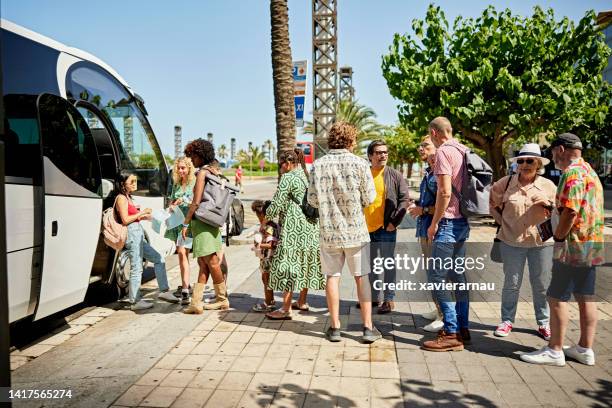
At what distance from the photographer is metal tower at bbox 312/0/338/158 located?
63.1 feet

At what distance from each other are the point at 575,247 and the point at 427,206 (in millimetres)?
1462

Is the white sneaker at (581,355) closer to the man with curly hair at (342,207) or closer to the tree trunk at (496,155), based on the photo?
the man with curly hair at (342,207)

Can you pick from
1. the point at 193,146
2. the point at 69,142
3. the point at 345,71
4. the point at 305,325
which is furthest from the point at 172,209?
the point at 345,71

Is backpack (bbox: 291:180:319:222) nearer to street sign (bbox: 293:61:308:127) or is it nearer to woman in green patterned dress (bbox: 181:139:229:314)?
woman in green patterned dress (bbox: 181:139:229:314)

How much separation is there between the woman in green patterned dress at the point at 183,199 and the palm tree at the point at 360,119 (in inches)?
1427

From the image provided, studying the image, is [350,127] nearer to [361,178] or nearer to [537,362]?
[361,178]

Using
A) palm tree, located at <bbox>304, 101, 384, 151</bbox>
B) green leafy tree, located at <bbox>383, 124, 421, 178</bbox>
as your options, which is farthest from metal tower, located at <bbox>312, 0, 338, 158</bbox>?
green leafy tree, located at <bbox>383, 124, 421, 178</bbox>

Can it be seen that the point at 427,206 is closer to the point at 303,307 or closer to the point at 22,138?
the point at 303,307

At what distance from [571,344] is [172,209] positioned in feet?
14.7

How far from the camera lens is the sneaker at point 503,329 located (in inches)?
200

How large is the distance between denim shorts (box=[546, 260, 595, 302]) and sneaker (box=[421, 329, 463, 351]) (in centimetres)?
91

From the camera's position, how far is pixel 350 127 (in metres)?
5.01

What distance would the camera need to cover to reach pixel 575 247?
13.6ft

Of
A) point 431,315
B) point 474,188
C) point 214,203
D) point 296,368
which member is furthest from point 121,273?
point 474,188
